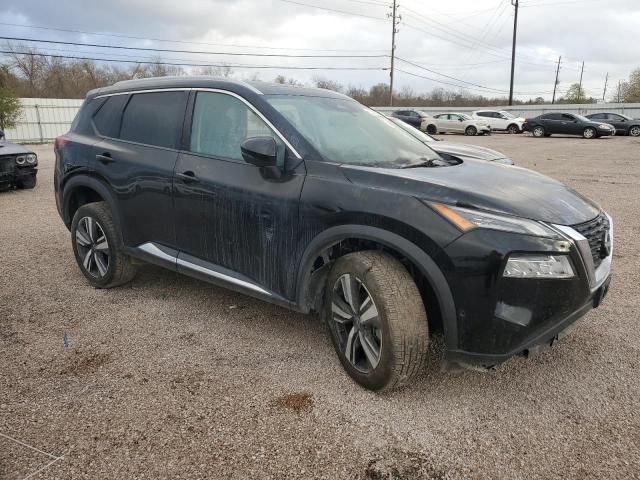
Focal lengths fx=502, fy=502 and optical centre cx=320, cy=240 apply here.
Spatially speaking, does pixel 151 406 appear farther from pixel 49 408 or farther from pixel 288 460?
pixel 288 460

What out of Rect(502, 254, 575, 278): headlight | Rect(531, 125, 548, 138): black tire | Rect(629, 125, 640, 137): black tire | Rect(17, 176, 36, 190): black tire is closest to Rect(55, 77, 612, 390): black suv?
Rect(502, 254, 575, 278): headlight

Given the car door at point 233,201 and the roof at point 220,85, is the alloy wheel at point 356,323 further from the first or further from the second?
the roof at point 220,85

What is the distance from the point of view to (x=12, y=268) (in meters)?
5.14

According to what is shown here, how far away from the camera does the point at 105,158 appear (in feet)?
13.6

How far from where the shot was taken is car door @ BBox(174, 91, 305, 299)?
3074 millimetres

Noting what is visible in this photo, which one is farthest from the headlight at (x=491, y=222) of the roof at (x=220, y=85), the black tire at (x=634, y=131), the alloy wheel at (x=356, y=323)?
the black tire at (x=634, y=131)

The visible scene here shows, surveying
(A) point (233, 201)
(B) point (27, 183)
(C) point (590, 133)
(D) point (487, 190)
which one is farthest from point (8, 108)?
(C) point (590, 133)

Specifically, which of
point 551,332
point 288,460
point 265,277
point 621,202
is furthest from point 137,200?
point 621,202

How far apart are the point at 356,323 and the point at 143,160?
2158 millimetres

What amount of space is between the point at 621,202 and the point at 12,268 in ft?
29.6

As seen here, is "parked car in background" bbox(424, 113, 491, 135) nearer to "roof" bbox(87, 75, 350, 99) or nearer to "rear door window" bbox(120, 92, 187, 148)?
"roof" bbox(87, 75, 350, 99)

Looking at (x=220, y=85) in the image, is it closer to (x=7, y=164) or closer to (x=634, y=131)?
(x=7, y=164)

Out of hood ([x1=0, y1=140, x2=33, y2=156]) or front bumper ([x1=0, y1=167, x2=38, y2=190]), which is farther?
front bumper ([x1=0, y1=167, x2=38, y2=190])

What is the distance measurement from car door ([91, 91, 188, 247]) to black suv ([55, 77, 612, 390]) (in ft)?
0.05
